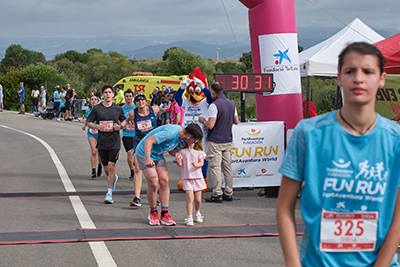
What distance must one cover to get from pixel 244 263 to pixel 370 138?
380 cm

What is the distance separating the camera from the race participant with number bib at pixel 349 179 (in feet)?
7.14

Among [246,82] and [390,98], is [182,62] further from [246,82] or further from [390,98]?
[246,82]

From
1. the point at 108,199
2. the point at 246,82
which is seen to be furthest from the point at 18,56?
the point at 108,199

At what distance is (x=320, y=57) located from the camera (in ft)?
46.3

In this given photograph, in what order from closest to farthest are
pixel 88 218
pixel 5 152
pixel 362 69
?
pixel 362 69, pixel 88 218, pixel 5 152

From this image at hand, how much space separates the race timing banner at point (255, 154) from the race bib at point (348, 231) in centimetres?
783

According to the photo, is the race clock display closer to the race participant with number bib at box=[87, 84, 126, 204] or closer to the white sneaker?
the race participant with number bib at box=[87, 84, 126, 204]

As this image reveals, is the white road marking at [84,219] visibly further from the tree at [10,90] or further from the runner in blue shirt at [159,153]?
the tree at [10,90]

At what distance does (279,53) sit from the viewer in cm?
1094

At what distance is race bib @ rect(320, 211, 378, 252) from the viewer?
2.21m

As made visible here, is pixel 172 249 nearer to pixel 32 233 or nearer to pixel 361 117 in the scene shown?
pixel 32 233

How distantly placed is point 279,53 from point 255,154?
8.06 feet

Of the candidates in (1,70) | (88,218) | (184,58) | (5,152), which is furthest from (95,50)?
(88,218)

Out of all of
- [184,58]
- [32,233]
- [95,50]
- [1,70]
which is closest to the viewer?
[32,233]
